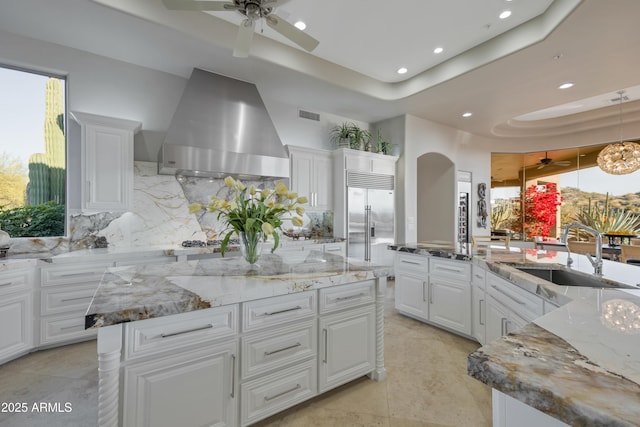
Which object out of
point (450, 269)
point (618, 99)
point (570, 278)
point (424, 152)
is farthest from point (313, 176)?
point (618, 99)

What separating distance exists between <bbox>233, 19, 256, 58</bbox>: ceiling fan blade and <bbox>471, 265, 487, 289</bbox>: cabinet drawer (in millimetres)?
2813

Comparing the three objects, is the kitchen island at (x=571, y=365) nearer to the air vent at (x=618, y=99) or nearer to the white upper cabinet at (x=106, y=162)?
the white upper cabinet at (x=106, y=162)

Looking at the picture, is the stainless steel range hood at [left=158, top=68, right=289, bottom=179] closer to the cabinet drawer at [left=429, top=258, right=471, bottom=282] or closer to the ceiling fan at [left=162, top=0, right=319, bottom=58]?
the ceiling fan at [left=162, top=0, right=319, bottom=58]

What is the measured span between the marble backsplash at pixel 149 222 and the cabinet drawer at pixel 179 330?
80.2 inches

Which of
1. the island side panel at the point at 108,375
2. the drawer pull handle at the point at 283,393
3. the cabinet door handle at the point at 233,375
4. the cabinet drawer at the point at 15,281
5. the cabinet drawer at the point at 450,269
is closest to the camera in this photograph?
the island side panel at the point at 108,375

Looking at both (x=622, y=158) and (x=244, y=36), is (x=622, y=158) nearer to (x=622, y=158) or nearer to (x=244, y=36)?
(x=622, y=158)

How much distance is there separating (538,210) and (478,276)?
5763mm

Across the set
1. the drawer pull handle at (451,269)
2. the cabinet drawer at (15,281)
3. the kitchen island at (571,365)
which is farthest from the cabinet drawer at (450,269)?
the cabinet drawer at (15,281)

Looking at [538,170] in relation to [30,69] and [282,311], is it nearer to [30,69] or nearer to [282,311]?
[282,311]

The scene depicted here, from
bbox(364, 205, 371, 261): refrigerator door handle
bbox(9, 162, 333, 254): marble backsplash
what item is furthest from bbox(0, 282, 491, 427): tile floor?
bbox(364, 205, 371, 261): refrigerator door handle

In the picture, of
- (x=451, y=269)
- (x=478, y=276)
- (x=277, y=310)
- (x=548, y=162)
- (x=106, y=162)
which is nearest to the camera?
(x=277, y=310)

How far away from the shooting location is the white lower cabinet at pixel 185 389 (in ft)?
4.26

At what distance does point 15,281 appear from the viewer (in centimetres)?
256

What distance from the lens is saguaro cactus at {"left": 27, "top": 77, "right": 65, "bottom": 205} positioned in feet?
10.8
